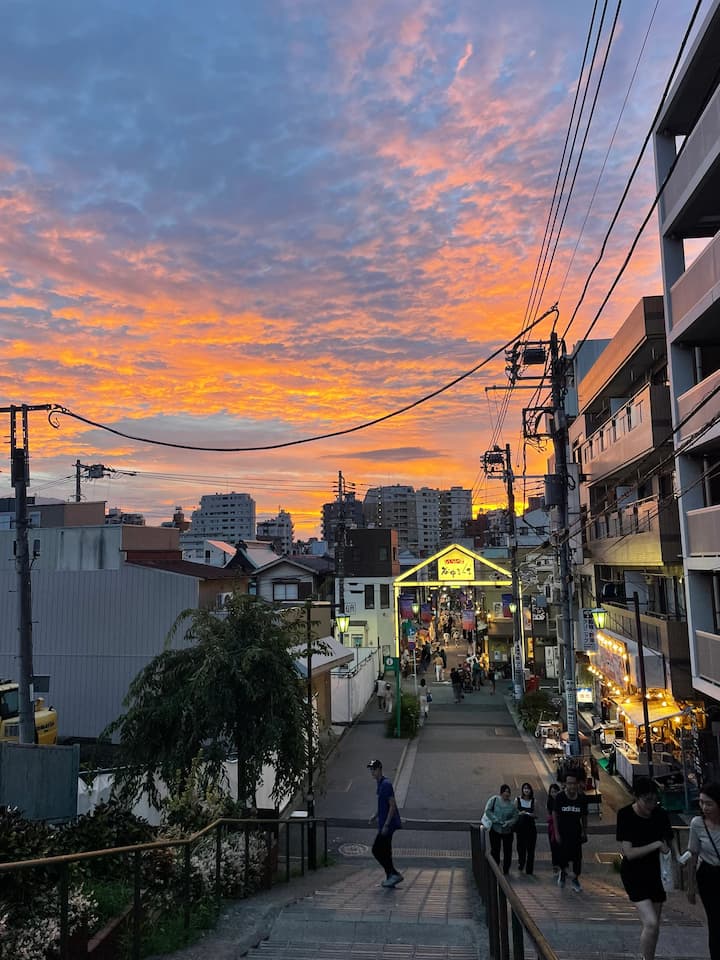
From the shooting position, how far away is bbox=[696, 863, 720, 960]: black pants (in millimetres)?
5363

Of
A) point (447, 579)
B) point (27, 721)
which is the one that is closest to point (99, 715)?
point (27, 721)

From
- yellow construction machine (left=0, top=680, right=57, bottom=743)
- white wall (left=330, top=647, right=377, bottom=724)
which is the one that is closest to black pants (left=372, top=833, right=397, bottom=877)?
yellow construction machine (left=0, top=680, right=57, bottom=743)

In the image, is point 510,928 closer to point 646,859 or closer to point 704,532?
point 646,859

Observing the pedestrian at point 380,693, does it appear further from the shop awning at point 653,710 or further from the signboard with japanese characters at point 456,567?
the shop awning at point 653,710

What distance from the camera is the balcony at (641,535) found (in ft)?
59.2

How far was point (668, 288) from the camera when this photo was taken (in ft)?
52.1

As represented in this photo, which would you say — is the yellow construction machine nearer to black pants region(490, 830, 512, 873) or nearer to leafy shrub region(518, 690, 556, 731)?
black pants region(490, 830, 512, 873)

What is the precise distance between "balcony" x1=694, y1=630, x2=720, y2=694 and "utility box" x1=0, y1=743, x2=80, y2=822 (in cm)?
1217

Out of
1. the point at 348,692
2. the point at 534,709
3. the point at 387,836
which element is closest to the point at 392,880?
the point at 387,836

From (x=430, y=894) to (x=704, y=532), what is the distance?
942cm

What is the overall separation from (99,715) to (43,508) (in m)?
18.8

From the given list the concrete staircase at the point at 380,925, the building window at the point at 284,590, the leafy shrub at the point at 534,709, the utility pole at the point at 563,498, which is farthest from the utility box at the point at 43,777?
the building window at the point at 284,590

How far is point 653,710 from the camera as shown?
59.0 ft

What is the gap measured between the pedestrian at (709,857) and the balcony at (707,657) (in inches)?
364
